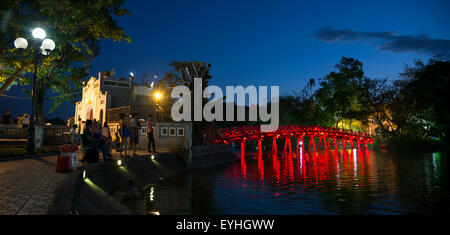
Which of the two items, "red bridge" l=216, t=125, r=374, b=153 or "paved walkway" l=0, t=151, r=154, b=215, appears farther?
"red bridge" l=216, t=125, r=374, b=153

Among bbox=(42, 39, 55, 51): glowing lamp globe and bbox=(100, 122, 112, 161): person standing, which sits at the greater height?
bbox=(42, 39, 55, 51): glowing lamp globe

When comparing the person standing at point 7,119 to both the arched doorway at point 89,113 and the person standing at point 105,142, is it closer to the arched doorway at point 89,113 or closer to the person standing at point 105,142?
the arched doorway at point 89,113

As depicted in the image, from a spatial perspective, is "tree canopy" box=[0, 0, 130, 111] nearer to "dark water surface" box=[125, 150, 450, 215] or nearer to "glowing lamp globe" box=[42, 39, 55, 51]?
"glowing lamp globe" box=[42, 39, 55, 51]

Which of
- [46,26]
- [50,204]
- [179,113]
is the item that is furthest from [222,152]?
[50,204]

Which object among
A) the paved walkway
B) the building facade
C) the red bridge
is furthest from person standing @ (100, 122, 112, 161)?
the building facade

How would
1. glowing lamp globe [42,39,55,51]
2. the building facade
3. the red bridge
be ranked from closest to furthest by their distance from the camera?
1. glowing lamp globe [42,39,55,51]
2. the red bridge
3. the building facade

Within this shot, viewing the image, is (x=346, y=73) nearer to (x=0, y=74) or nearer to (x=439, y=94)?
(x=439, y=94)

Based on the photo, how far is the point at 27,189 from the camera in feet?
22.8

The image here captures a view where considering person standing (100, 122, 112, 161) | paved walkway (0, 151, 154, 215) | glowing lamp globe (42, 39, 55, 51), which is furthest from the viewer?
glowing lamp globe (42, 39, 55, 51)

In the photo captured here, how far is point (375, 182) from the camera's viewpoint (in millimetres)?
11820

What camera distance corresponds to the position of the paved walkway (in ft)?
17.5

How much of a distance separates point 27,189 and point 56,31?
11.7 metres

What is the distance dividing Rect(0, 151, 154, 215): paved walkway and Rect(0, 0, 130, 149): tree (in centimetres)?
811
